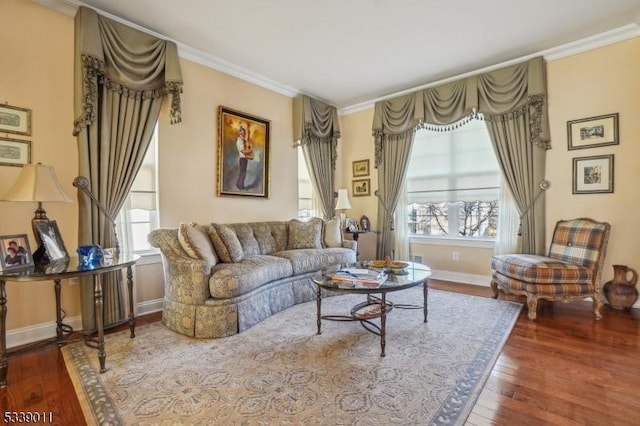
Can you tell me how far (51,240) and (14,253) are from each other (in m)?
0.22

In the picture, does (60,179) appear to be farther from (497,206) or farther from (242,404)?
(497,206)

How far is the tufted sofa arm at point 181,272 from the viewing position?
8.52ft

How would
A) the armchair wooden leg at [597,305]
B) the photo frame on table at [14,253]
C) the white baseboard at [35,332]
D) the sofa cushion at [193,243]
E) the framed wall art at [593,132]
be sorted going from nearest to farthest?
the photo frame on table at [14,253] < the white baseboard at [35,332] < the sofa cushion at [193,243] < the armchair wooden leg at [597,305] < the framed wall art at [593,132]

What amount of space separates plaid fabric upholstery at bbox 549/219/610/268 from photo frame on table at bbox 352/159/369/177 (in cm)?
275

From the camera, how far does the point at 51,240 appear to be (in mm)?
2223

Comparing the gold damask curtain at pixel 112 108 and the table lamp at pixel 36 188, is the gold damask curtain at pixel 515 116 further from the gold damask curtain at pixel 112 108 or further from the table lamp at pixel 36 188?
the table lamp at pixel 36 188

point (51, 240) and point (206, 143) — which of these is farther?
point (206, 143)

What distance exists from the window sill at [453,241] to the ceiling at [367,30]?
2.27 meters

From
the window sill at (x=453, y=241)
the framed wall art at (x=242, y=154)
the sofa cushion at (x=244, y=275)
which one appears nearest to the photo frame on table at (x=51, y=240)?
the sofa cushion at (x=244, y=275)

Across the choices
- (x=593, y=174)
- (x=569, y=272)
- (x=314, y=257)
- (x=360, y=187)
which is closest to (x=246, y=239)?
(x=314, y=257)

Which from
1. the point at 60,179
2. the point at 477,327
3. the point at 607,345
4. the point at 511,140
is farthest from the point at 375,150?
the point at 60,179

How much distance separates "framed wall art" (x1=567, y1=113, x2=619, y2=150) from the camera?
326 cm

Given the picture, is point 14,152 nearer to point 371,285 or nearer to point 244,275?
point 244,275

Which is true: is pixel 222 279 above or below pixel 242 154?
below
